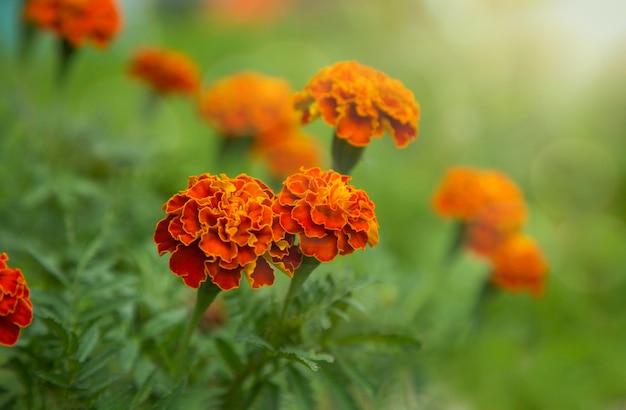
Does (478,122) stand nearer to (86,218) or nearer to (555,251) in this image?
(555,251)

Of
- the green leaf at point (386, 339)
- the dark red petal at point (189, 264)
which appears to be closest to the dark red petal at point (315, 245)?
the dark red petal at point (189, 264)

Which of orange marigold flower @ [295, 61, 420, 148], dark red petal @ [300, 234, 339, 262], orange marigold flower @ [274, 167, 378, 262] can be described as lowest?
dark red petal @ [300, 234, 339, 262]

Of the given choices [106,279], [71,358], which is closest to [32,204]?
[106,279]

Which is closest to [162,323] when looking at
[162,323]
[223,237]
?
[162,323]

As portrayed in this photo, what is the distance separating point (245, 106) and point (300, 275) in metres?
0.84

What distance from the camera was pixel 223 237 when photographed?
85 cm

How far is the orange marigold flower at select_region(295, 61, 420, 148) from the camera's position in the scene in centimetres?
102

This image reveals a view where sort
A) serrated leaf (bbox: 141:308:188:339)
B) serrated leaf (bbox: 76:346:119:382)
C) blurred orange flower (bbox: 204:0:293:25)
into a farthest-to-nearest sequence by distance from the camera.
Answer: blurred orange flower (bbox: 204:0:293:25)
serrated leaf (bbox: 141:308:188:339)
serrated leaf (bbox: 76:346:119:382)

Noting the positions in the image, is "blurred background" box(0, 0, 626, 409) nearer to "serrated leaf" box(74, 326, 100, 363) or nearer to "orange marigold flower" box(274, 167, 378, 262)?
"orange marigold flower" box(274, 167, 378, 262)

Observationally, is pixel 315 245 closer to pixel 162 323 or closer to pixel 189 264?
pixel 189 264

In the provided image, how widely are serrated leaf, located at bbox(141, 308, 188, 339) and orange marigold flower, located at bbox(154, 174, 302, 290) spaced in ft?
0.97

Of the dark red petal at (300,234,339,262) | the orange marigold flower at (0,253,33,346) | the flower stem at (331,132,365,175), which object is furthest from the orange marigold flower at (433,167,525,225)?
the orange marigold flower at (0,253,33,346)

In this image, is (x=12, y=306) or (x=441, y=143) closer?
(x=12, y=306)

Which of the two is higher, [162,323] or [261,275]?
[261,275]
